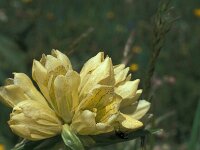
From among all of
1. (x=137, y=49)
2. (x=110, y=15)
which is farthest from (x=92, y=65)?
(x=110, y=15)

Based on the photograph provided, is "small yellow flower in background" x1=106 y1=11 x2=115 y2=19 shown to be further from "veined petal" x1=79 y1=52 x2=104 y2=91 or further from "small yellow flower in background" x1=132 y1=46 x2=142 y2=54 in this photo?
"veined petal" x1=79 y1=52 x2=104 y2=91

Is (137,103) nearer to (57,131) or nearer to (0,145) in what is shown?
(57,131)

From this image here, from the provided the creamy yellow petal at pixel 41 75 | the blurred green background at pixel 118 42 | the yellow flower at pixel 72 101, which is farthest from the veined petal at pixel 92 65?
the blurred green background at pixel 118 42

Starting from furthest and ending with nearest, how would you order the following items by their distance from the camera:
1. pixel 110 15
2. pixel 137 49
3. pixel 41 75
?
pixel 110 15 < pixel 137 49 < pixel 41 75

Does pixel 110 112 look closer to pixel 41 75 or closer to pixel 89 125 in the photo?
pixel 89 125

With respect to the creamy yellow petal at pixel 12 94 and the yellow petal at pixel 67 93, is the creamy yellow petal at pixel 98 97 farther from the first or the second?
the creamy yellow petal at pixel 12 94
